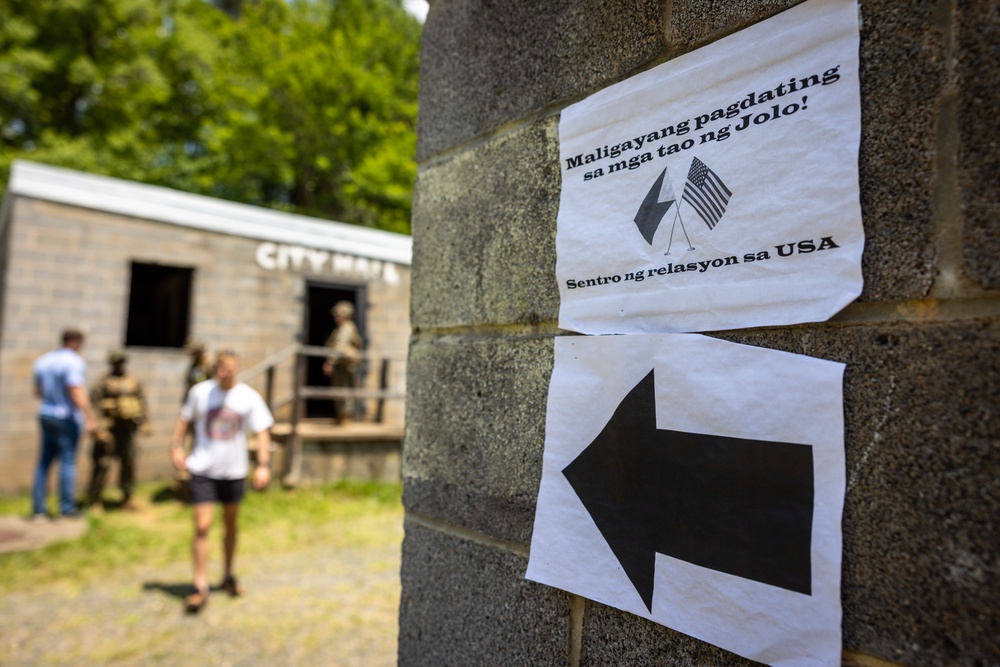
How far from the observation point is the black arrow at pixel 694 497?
1.03m

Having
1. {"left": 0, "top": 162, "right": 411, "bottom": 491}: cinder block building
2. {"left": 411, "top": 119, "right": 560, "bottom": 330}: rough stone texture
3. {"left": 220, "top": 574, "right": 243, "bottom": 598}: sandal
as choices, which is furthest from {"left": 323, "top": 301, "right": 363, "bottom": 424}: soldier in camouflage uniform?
{"left": 411, "top": 119, "right": 560, "bottom": 330}: rough stone texture

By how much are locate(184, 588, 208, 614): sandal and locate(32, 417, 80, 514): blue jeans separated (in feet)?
10.9

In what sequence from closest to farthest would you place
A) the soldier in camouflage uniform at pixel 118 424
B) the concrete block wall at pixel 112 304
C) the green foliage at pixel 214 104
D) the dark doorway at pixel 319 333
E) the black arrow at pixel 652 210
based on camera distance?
the black arrow at pixel 652 210
the soldier in camouflage uniform at pixel 118 424
the concrete block wall at pixel 112 304
the dark doorway at pixel 319 333
the green foliage at pixel 214 104

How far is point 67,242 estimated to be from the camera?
8609mm

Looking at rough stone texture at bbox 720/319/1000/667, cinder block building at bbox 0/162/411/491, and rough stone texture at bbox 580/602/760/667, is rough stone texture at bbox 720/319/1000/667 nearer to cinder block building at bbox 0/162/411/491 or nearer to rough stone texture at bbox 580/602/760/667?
rough stone texture at bbox 580/602/760/667

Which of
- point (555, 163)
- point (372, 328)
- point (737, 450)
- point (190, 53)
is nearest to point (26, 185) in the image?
point (372, 328)

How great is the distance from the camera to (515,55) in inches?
65.3

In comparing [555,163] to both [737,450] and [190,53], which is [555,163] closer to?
[737,450]

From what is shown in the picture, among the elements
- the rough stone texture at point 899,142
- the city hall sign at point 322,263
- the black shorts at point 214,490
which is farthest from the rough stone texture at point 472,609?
the city hall sign at point 322,263

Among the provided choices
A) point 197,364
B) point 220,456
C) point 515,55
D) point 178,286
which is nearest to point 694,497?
point 515,55

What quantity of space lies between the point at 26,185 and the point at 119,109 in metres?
15.0

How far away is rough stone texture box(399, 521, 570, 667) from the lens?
4.69 ft

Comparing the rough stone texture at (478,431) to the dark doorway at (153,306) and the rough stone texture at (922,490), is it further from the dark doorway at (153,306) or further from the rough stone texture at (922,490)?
the dark doorway at (153,306)

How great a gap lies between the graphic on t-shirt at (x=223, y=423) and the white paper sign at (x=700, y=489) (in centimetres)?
429
